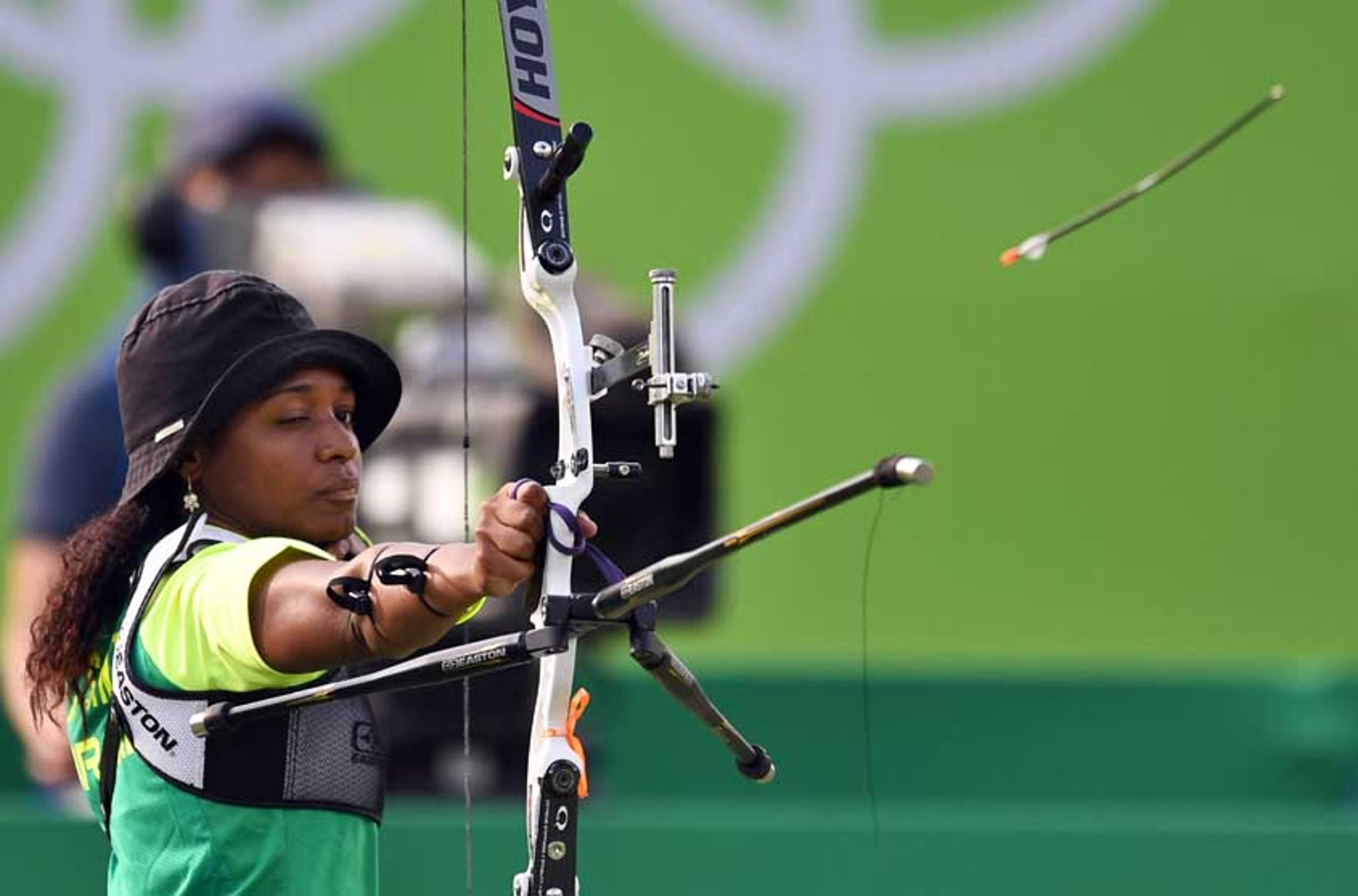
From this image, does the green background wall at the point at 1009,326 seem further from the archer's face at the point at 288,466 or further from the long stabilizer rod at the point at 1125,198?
the archer's face at the point at 288,466

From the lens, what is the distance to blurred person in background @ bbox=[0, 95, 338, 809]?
456 cm

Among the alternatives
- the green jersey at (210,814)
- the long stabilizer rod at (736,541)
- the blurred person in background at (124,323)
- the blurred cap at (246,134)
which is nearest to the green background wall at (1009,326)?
the blurred person in background at (124,323)

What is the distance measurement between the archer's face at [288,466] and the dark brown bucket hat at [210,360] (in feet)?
0.08

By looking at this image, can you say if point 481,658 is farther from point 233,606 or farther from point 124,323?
point 124,323

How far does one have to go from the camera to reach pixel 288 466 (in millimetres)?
2480

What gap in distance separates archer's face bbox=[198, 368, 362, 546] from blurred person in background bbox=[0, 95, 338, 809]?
1.49 m

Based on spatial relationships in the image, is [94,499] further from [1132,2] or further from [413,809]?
[1132,2]

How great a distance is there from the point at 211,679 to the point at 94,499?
91.5 inches

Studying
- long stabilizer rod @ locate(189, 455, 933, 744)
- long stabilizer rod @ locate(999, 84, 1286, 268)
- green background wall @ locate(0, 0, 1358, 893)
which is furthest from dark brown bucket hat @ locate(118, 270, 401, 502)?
green background wall @ locate(0, 0, 1358, 893)

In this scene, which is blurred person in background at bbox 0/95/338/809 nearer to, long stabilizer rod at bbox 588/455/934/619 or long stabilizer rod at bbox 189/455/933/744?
long stabilizer rod at bbox 189/455/933/744

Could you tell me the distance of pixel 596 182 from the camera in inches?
266

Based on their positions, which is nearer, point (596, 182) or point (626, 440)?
point (626, 440)

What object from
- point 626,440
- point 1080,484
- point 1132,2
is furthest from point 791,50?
point 626,440

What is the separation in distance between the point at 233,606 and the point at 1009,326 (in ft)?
15.6
